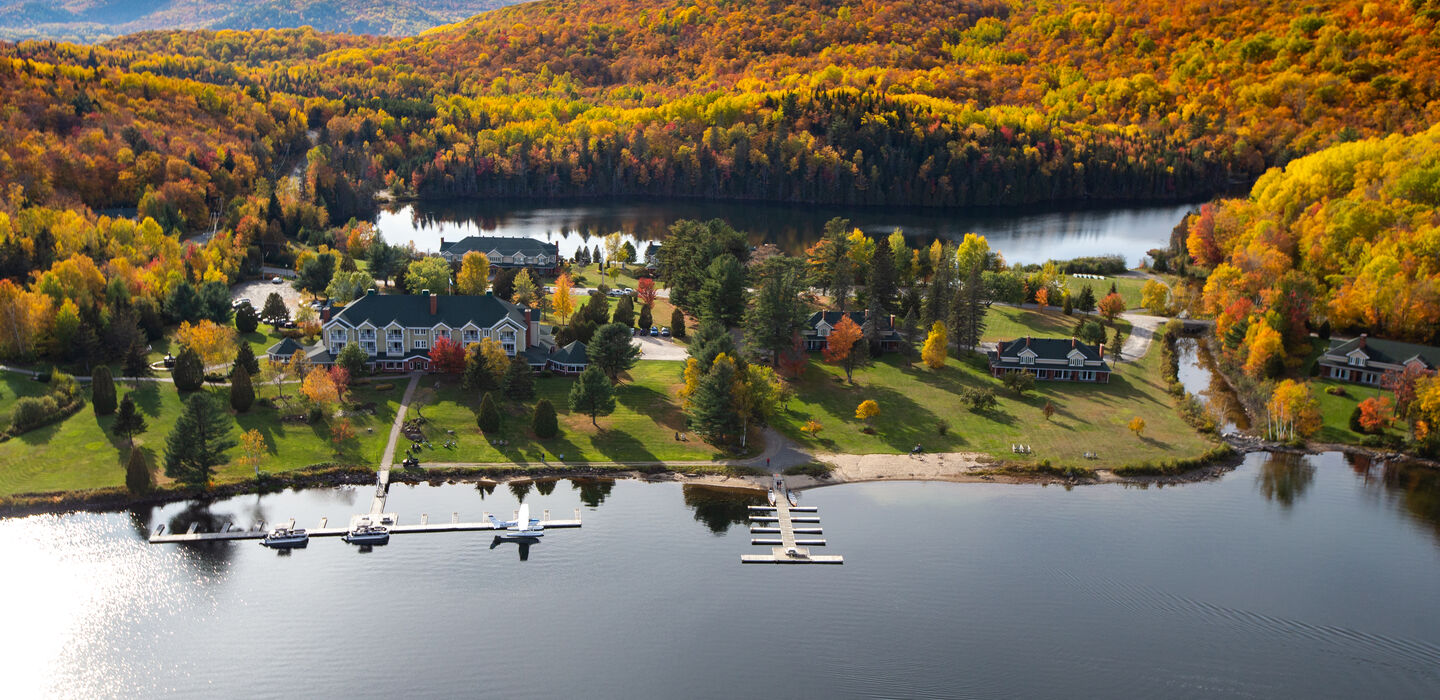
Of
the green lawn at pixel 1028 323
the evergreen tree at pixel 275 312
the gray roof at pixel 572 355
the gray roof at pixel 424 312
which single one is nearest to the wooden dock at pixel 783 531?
the gray roof at pixel 572 355

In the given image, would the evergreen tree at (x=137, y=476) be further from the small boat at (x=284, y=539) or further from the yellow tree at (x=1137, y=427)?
the yellow tree at (x=1137, y=427)

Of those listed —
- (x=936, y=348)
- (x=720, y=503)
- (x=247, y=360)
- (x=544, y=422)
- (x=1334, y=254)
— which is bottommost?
(x=720, y=503)

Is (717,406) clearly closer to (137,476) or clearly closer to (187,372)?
(137,476)

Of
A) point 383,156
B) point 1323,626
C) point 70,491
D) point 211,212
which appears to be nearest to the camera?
point 1323,626

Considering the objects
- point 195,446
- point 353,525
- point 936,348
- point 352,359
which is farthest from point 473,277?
point 353,525

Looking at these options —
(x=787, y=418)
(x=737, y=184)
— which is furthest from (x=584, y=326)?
(x=737, y=184)

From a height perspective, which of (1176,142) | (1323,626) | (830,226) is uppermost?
(1176,142)

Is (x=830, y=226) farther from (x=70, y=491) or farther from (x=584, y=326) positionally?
(x=70, y=491)
